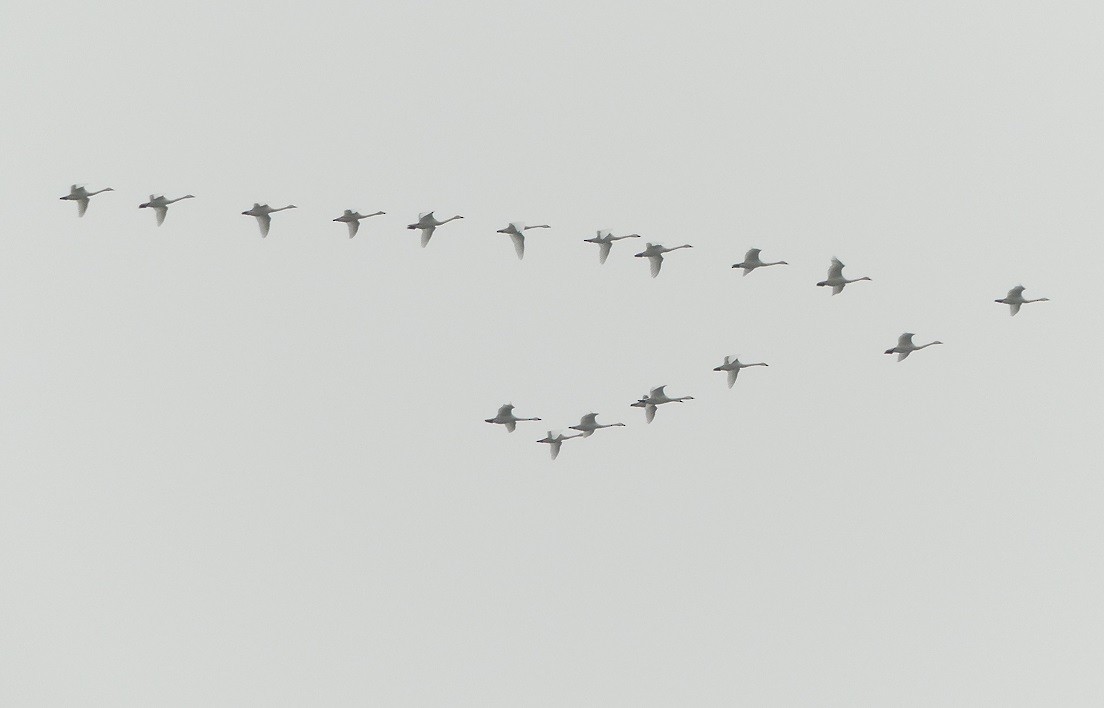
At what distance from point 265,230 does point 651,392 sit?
59.1 ft

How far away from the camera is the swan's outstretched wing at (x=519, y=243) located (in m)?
81.8

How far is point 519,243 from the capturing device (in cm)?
8231

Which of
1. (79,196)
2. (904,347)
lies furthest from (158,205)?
(904,347)

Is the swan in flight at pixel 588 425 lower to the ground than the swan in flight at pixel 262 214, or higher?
lower

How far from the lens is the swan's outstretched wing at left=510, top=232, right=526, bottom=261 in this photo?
268 feet

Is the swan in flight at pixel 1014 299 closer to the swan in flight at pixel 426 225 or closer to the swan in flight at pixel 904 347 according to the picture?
the swan in flight at pixel 904 347

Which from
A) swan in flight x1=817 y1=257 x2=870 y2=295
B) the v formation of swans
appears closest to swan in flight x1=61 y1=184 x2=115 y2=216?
the v formation of swans

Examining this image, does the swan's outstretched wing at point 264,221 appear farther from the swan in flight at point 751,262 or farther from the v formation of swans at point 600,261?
the swan in flight at point 751,262

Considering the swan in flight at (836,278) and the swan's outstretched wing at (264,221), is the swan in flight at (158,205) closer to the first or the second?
the swan's outstretched wing at (264,221)

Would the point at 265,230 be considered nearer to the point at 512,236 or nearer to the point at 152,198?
the point at 152,198

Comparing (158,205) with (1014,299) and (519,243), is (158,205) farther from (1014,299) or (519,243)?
(1014,299)

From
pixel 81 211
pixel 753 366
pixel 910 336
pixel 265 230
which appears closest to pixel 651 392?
pixel 753 366

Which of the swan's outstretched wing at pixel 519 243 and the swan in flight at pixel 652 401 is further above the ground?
the swan's outstretched wing at pixel 519 243

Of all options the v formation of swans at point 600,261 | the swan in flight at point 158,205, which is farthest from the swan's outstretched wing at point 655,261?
the swan in flight at point 158,205
